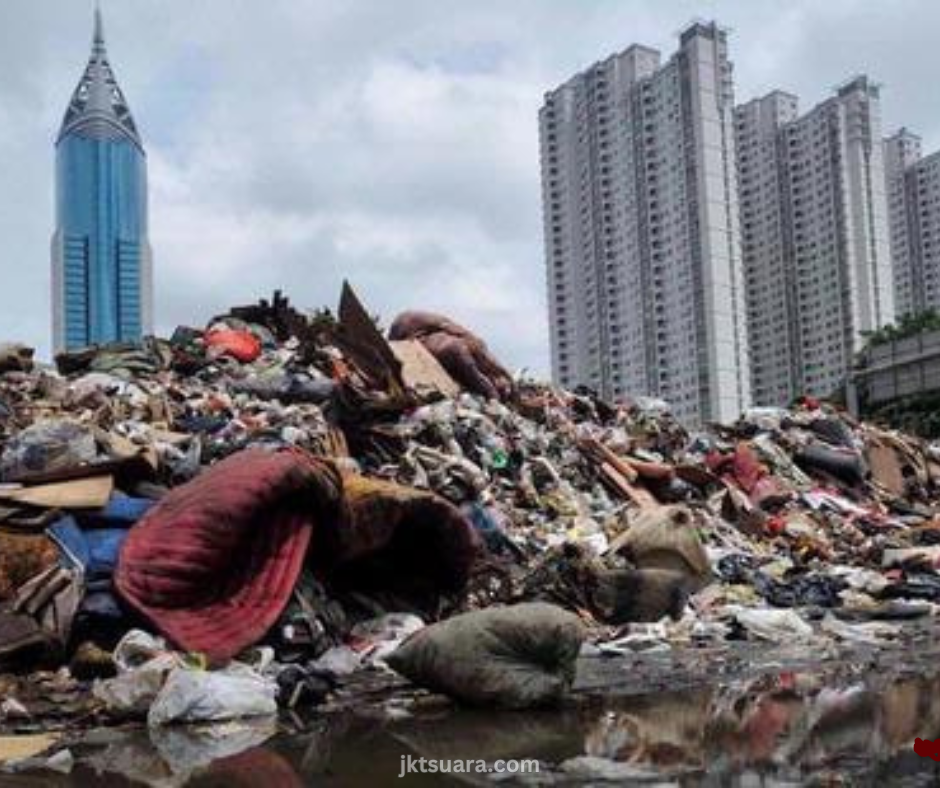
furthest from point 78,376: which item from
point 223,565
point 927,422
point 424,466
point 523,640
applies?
point 927,422

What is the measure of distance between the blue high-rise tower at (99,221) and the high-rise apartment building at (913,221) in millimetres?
31716

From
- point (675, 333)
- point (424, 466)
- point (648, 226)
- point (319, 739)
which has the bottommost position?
point (319, 739)

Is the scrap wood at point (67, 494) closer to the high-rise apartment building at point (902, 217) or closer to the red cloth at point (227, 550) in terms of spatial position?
the red cloth at point (227, 550)

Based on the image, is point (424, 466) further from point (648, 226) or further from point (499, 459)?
point (648, 226)

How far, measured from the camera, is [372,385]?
473 inches

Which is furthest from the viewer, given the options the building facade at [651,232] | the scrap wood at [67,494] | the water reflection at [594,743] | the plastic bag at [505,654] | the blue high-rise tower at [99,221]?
the building facade at [651,232]

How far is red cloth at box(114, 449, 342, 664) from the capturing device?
6.65 m

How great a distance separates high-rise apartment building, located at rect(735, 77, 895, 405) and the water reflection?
34046 mm

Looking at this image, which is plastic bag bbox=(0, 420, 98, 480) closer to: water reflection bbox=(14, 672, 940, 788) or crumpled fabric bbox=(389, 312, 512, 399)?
water reflection bbox=(14, 672, 940, 788)

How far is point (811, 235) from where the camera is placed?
3900 centimetres

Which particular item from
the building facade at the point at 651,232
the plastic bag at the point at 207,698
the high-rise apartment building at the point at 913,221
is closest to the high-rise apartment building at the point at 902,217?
the high-rise apartment building at the point at 913,221

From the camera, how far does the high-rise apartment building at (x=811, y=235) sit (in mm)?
38531

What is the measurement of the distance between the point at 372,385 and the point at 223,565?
17.0 feet

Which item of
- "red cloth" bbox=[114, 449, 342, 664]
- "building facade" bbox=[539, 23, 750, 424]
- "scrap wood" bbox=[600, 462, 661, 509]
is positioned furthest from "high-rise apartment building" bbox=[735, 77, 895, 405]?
"red cloth" bbox=[114, 449, 342, 664]
